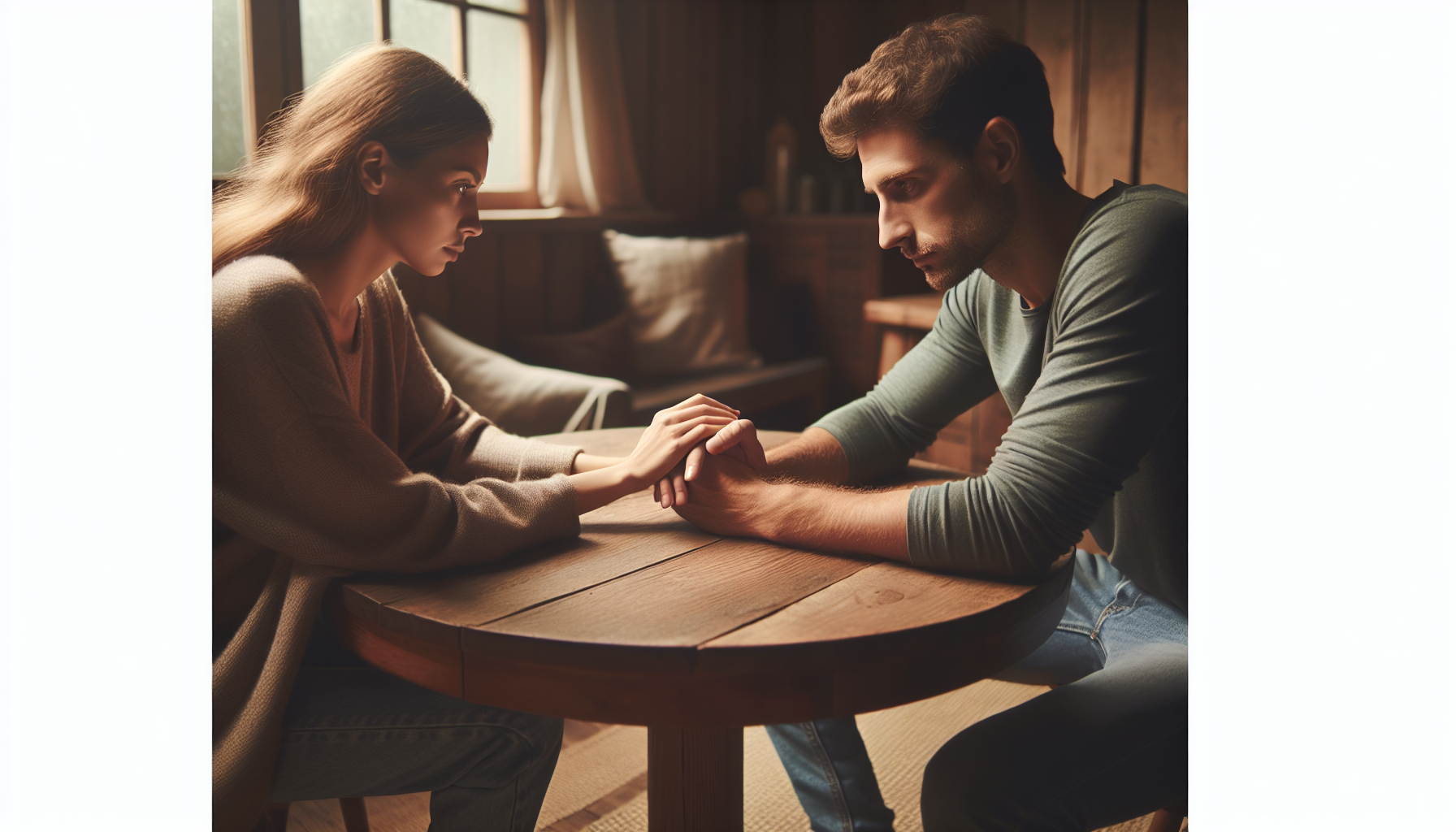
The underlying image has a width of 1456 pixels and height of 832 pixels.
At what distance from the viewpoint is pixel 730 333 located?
2658mm

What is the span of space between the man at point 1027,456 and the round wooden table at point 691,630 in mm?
64

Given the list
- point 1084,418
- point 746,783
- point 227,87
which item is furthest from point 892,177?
point 227,87

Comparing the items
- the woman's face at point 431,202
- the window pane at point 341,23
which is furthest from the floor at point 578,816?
the window pane at point 341,23

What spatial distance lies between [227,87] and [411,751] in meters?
1.43

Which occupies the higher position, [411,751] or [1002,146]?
[1002,146]

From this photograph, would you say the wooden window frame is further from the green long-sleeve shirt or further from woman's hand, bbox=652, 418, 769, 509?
the green long-sleeve shirt

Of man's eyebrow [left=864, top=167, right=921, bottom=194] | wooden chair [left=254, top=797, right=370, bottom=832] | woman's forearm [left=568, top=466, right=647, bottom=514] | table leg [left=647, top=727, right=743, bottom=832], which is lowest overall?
wooden chair [left=254, top=797, right=370, bottom=832]

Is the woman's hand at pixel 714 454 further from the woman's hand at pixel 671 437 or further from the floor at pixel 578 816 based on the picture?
the floor at pixel 578 816

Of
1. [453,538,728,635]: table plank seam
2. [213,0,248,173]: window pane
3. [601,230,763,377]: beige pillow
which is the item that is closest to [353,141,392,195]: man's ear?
[453,538,728,635]: table plank seam

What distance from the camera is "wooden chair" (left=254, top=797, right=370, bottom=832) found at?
1.00 meters

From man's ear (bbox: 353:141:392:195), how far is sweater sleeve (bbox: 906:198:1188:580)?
27.0 inches

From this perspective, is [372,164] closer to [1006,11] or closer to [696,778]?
[696,778]

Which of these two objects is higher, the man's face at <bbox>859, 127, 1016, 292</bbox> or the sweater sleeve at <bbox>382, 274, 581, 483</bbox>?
the man's face at <bbox>859, 127, 1016, 292</bbox>

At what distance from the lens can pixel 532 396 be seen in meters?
2.04
